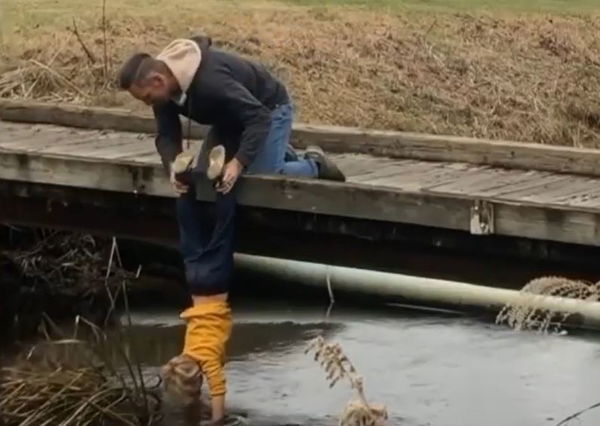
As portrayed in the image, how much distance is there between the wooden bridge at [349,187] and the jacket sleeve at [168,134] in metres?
0.28

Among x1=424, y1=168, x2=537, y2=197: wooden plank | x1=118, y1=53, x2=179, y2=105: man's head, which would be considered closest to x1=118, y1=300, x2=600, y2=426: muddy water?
x1=424, y1=168, x2=537, y2=197: wooden plank

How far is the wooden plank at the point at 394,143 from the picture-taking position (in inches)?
386

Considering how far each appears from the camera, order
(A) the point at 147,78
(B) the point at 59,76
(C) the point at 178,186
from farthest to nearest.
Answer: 1. (B) the point at 59,76
2. (C) the point at 178,186
3. (A) the point at 147,78

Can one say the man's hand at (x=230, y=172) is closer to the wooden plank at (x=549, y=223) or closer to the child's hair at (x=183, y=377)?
the child's hair at (x=183, y=377)

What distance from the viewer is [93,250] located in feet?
43.0

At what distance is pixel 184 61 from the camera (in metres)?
8.40

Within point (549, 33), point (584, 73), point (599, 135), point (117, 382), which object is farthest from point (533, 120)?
point (117, 382)

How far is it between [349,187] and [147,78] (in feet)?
3.93

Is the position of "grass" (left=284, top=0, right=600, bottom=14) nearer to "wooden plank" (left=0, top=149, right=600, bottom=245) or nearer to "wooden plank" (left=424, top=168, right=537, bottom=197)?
"wooden plank" (left=424, top=168, right=537, bottom=197)

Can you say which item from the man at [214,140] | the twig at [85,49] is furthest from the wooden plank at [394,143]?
the twig at [85,49]

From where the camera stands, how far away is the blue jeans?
8859mm

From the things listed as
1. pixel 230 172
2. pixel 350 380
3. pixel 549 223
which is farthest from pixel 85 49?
pixel 350 380

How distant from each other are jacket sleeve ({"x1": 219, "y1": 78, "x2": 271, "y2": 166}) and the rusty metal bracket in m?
1.21

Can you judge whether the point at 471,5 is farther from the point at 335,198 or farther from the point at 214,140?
the point at 335,198
